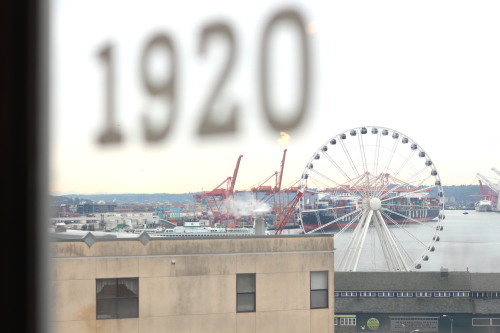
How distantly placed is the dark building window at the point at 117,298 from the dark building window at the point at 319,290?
791 millimetres

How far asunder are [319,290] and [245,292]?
0.35 meters

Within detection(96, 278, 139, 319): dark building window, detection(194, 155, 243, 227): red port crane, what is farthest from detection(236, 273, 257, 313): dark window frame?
detection(194, 155, 243, 227): red port crane

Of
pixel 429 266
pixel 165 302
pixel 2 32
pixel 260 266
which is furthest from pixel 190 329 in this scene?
pixel 429 266

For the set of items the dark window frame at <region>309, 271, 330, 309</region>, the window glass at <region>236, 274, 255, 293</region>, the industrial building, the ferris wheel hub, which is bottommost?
the industrial building

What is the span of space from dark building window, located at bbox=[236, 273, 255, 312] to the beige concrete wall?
2 centimetres

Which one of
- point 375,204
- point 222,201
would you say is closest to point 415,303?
point 375,204

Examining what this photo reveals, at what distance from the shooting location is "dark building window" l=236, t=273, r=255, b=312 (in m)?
3.38

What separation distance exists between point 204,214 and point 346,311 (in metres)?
12.0

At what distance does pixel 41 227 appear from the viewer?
1.30 metres

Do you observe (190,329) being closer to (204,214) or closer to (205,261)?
(205,261)

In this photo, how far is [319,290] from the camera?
11.5ft

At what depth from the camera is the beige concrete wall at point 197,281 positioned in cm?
322

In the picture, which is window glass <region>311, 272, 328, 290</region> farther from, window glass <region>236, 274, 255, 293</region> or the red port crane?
the red port crane

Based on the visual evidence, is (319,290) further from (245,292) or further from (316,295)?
(245,292)
